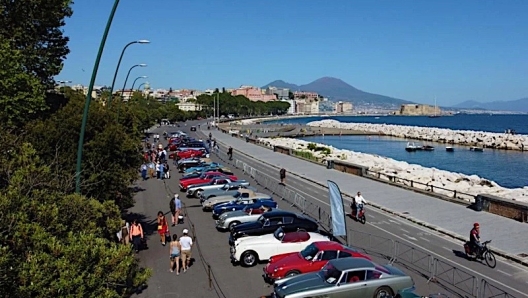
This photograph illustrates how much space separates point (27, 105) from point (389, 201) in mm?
19098

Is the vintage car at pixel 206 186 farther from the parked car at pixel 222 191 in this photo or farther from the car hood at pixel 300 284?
the car hood at pixel 300 284

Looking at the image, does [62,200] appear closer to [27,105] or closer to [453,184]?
Answer: [27,105]

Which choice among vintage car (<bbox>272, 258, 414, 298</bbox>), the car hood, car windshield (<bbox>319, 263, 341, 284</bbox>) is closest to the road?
vintage car (<bbox>272, 258, 414, 298</bbox>)

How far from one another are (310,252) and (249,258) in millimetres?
2405

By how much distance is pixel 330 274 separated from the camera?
41.2 ft

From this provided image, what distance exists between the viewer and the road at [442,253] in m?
14.7

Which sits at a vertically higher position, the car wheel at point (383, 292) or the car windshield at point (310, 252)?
the car windshield at point (310, 252)

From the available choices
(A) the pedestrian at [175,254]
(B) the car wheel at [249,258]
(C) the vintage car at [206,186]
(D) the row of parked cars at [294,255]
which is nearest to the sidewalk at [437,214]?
(D) the row of parked cars at [294,255]

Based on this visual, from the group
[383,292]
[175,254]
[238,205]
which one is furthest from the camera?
[238,205]

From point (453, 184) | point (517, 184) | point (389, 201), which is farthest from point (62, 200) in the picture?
point (517, 184)

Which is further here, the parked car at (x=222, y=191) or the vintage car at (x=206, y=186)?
the vintage car at (x=206, y=186)

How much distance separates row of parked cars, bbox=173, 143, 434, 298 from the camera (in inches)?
486

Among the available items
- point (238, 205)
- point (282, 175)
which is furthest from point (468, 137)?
point (238, 205)

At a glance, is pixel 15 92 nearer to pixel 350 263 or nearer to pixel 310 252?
pixel 310 252
